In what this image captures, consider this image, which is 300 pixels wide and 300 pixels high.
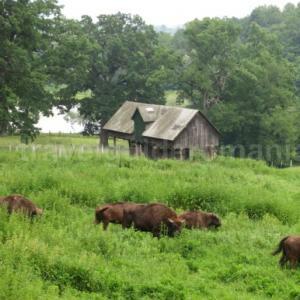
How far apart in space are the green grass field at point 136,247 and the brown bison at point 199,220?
0.36 m

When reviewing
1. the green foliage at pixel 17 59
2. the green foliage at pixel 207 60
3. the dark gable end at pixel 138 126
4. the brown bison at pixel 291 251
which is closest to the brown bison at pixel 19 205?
the brown bison at pixel 291 251

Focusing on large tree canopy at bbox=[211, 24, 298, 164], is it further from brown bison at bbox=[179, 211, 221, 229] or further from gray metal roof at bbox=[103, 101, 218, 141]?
brown bison at bbox=[179, 211, 221, 229]

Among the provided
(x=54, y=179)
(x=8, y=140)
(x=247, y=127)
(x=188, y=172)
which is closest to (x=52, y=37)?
(x=8, y=140)

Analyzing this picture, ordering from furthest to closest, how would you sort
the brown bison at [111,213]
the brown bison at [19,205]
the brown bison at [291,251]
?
the brown bison at [111,213] → the brown bison at [19,205] → the brown bison at [291,251]

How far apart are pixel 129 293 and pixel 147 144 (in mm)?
34398

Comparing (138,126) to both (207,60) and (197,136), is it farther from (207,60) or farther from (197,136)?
(207,60)

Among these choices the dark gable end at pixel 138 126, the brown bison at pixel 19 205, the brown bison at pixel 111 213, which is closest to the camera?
the brown bison at pixel 19 205

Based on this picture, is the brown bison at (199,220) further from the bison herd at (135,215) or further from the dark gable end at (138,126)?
the dark gable end at (138,126)

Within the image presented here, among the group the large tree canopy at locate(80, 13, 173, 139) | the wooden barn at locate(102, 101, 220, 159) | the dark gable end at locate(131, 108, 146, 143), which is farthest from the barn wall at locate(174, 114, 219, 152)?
the large tree canopy at locate(80, 13, 173, 139)

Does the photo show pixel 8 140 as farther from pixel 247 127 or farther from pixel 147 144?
pixel 247 127

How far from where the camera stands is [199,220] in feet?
51.3

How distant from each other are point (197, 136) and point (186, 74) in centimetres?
1491

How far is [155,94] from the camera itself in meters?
60.4

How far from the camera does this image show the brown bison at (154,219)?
14055 millimetres
